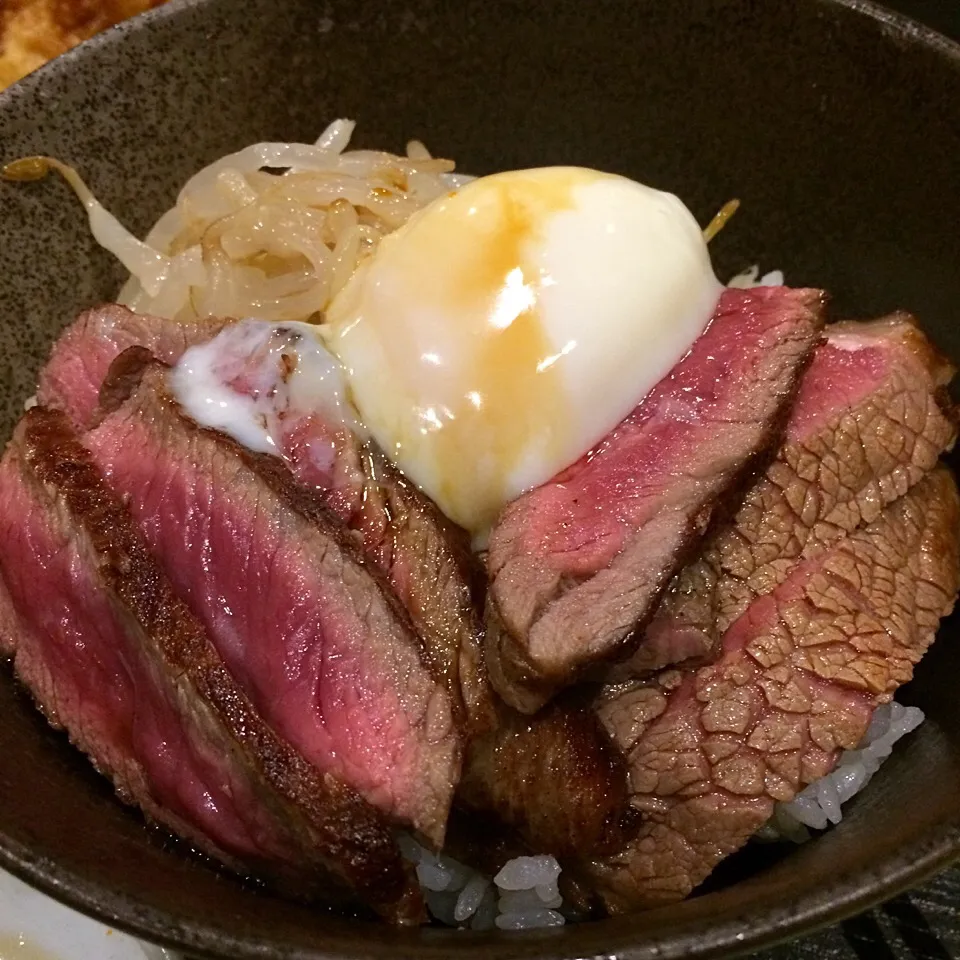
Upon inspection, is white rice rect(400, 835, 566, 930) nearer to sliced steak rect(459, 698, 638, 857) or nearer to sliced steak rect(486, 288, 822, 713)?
sliced steak rect(459, 698, 638, 857)

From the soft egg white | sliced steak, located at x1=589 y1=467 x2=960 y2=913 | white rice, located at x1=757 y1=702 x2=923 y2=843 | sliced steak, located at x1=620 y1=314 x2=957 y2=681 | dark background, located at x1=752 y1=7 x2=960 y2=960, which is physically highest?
the soft egg white

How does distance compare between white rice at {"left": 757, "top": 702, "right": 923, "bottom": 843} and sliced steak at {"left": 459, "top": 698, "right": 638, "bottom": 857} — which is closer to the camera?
sliced steak at {"left": 459, "top": 698, "right": 638, "bottom": 857}

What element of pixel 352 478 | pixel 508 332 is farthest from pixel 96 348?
pixel 508 332

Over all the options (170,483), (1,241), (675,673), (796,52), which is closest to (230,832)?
(170,483)

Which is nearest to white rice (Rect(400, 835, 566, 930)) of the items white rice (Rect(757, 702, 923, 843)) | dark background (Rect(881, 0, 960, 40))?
white rice (Rect(757, 702, 923, 843))

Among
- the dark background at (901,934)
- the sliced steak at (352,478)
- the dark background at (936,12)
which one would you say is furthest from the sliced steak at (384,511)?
the dark background at (936,12)

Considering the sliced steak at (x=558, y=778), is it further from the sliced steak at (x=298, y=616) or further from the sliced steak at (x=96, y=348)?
the sliced steak at (x=96, y=348)

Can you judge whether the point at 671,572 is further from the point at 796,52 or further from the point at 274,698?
the point at 796,52
